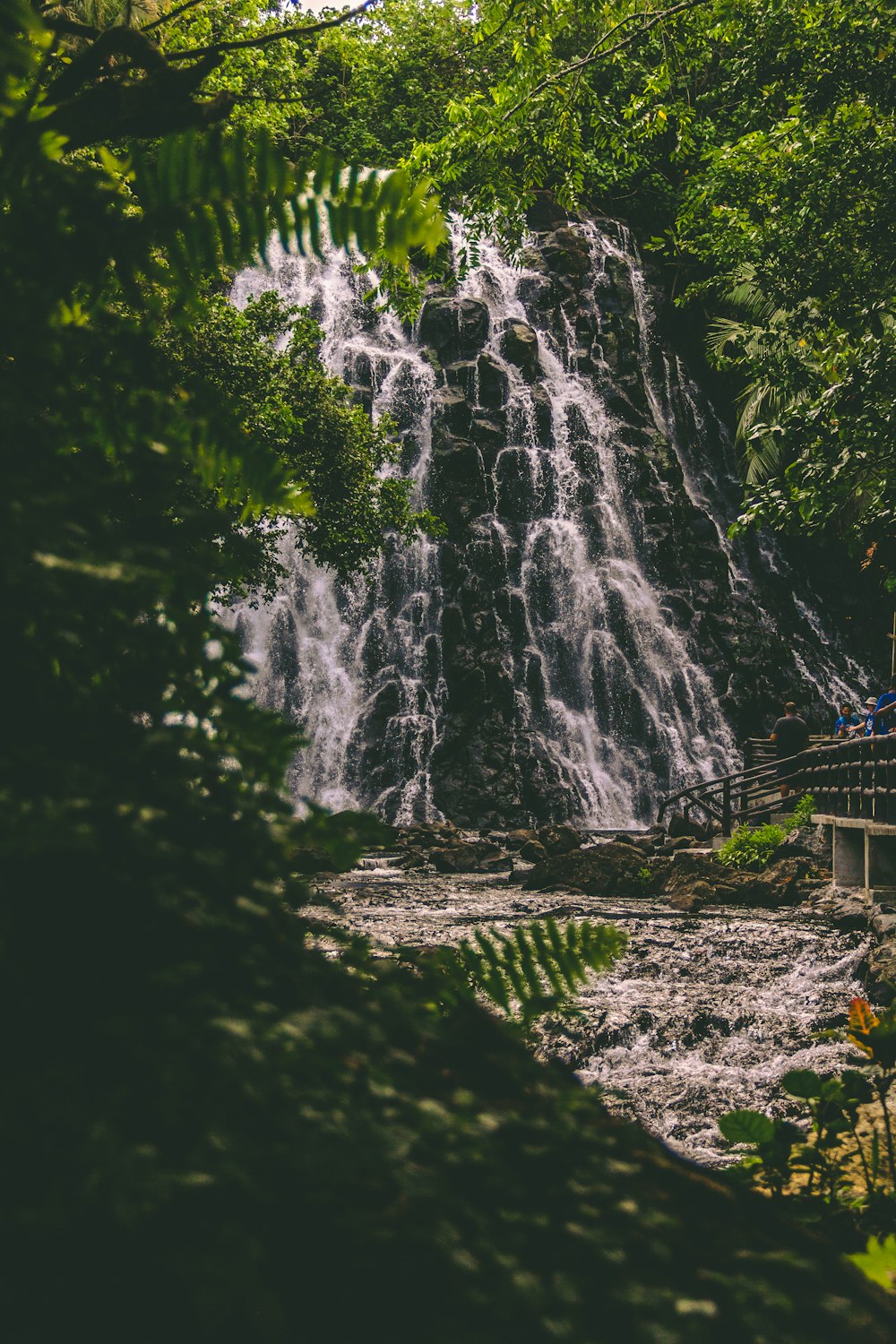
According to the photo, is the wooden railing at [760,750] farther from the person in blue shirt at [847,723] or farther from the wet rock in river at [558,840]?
the wet rock in river at [558,840]

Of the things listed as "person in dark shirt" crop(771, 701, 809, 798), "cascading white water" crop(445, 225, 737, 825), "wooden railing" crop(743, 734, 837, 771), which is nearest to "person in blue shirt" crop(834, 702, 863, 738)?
"wooden railing" crop(743, 734, 837, 771)

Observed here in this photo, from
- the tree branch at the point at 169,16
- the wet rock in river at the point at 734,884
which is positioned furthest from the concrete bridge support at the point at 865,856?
the tree branch at the point at 169,16

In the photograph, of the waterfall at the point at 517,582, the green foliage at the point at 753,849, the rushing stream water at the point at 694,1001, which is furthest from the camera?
the waterfall at the point at 517,582

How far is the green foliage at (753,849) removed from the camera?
1316cm

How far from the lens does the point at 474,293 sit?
26.3 metres

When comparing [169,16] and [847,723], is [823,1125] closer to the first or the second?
[169,16]

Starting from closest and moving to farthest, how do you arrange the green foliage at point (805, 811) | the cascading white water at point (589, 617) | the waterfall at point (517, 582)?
the green foliage at point (805, 811) → the waterfall at point (517, 582) → the cascading white water at point (589, 617)

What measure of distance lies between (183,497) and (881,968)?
287 inches

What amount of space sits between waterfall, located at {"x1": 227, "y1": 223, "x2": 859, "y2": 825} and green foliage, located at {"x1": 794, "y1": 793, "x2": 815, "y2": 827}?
7.17 m

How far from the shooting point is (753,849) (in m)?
13.5

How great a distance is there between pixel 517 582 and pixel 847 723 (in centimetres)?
844

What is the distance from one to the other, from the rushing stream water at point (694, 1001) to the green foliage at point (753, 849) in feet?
7.07

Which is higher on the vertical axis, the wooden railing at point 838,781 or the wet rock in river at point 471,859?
the wooden railing at point 838,781

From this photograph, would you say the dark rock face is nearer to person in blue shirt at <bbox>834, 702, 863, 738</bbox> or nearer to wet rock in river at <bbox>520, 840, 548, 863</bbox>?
wet rock in river at <bbox>520, 840, 548, 863</bbox>
